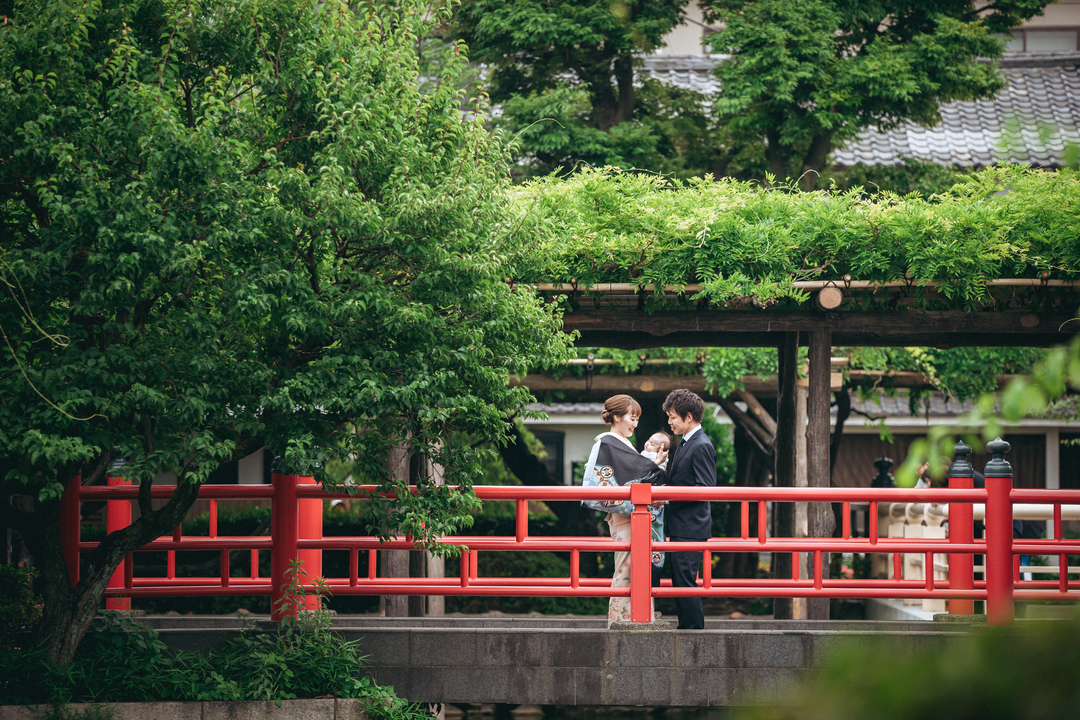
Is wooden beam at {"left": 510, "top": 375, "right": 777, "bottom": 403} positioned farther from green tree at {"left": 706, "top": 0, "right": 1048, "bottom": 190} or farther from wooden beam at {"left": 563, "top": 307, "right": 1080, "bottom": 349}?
wooden beam at {"left": 563, "top": 307, "right": 1080, "bottom": 349}

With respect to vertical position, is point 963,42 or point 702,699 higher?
point 963,42

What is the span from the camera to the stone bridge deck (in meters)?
5.91

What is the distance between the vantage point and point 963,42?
34.5 ft

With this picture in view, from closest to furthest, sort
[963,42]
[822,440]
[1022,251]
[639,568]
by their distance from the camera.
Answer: [639,568] < [1022,251] < [822,440] < [963,42]

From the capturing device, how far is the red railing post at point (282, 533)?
591 cm

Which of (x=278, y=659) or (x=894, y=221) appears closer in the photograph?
(x=278, y=659)

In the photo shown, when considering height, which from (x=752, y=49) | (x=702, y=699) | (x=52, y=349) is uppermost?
(x=752, y=49)

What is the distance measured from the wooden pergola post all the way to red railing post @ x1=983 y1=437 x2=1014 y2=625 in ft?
6.02

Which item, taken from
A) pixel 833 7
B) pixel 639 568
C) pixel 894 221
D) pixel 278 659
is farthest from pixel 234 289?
pixel 833 7

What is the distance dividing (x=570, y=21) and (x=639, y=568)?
7241 millimetres

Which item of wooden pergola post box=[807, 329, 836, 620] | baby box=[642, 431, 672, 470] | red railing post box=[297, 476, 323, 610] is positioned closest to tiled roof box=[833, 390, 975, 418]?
wooden pergola post box=[807, 329, 836, 620]

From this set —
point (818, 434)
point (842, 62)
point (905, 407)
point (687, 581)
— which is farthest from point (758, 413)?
point (687, 581)

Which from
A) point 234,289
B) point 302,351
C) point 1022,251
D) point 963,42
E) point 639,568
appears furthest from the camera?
point 963,42

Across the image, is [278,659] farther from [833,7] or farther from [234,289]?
[833,7]
